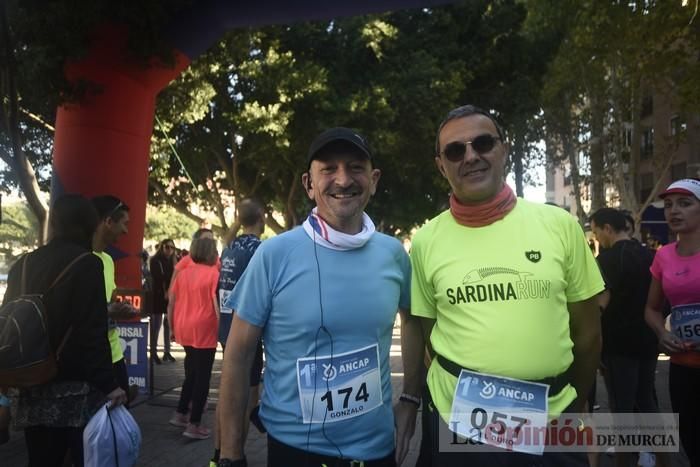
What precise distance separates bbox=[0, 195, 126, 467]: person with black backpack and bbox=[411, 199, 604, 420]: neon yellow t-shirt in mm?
1629

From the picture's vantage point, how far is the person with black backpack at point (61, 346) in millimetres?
3059

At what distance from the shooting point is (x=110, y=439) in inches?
125

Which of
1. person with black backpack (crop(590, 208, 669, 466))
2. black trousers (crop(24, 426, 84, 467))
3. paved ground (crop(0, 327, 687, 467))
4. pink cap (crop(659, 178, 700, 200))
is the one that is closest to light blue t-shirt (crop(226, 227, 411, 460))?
black trousers (crop(24, 426, 84, 467))

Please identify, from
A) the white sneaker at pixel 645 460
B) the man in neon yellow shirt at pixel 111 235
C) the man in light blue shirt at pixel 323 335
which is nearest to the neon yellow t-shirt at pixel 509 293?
the man in light blue shirt at pixel 323 335

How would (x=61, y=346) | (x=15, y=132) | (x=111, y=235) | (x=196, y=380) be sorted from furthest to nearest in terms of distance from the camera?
(x=15, y=132), (x=196, y=380), (x=111, y=235), (x=61, y=346)

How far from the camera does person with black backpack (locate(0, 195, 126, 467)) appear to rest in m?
3.06

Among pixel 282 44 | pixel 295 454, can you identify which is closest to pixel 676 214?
pixel 295 454

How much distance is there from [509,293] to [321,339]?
693 millimetres

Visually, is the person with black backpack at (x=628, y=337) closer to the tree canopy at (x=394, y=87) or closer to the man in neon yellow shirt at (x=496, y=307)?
the man in neon yellow shirt at (x=496, y=307)

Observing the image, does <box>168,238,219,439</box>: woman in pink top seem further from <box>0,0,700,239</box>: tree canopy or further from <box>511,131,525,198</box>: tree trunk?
<box>511,131,525,198</box>: tree trunk

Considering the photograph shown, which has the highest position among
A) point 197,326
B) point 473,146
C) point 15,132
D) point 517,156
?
point 517,156

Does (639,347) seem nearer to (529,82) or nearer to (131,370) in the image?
(131,370)

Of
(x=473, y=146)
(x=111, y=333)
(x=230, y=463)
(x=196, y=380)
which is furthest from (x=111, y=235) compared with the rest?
(x=473, y=146)

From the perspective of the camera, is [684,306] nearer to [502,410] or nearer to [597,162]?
[502,410]
